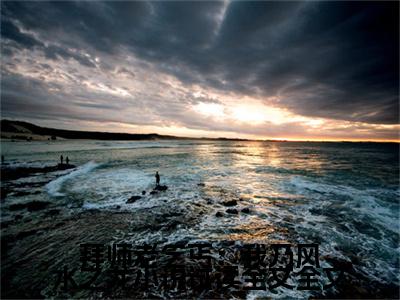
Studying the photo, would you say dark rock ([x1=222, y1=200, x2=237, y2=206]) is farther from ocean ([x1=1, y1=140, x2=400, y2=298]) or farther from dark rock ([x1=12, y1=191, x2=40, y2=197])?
dark rock ([x1=12, y1=191, x2=40, y2=197])

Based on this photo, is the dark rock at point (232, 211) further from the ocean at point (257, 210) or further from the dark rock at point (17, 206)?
the dark rock at point (17, 206)

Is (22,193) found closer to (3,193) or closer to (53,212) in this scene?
(3,193)

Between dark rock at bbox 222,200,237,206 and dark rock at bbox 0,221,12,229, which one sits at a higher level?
dark rock at bbox 222,200,237,206

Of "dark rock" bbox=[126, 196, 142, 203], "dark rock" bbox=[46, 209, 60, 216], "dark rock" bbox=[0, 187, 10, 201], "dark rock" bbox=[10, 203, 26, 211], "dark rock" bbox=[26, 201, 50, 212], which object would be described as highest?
"dark rock" bbox=[126, 196, 142, 203]

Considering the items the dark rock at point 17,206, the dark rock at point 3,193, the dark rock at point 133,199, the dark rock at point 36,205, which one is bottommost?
the dark rock at point 3,193

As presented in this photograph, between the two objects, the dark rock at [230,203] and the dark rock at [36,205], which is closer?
the dark rock at [36,205]

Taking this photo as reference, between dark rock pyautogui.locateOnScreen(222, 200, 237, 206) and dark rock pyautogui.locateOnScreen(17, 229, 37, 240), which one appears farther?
dark rock pyautogui.locateOnScreen(222, 200, 237, 206)

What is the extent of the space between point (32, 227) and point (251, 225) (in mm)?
10779

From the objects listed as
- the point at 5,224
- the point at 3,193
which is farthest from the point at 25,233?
the point at 3,193

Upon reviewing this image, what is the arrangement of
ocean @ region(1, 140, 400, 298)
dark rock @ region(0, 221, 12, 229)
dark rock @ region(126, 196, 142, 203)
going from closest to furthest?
ocean @ region(1, 140, 400, 298) < dark rock @ region(0, 221, 12, 229) < dark rock @ region(126, 196, 142, 203)

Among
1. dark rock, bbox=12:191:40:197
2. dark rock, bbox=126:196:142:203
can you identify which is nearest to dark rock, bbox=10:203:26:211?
dark rock, bbox=12:191:40:197

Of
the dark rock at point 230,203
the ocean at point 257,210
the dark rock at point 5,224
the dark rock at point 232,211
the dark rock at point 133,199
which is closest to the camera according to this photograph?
the ocean at point 257,210

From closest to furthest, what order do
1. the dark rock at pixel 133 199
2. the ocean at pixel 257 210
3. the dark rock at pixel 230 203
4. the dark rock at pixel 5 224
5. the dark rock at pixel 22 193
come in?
the ocean at pixel 257 210
the dark rock at pixel 5 224
the dark rock at pixel 230 203
the dark rock at pixel 133 199
the dark rock at pixel 22 193

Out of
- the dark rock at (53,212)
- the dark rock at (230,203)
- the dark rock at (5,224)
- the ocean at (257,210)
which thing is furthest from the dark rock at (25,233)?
the dark rock at (230,203)
